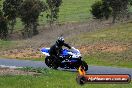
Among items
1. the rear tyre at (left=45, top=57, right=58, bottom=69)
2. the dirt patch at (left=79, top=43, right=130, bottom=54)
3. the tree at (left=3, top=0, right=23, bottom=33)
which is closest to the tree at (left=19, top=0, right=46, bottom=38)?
the tree at (left=3, top=0, right=23, bottom=33)

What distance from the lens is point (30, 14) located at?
78188 mm

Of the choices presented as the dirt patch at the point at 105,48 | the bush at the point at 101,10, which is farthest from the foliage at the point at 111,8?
the dirt patch at the point at 105,48

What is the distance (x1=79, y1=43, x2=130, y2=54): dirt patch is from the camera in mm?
44469

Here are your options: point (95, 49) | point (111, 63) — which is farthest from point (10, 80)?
point (95, 49)

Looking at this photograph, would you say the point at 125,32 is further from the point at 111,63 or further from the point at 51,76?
the point at 51,76

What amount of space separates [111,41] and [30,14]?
30.4m

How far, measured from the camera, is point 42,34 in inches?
3167

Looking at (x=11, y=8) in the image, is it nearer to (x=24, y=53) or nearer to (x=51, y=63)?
(x=24, y=53)

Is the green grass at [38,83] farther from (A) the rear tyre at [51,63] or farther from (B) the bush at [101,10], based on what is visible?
(B) the bush at [101,10]

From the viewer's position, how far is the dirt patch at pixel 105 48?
44469mm

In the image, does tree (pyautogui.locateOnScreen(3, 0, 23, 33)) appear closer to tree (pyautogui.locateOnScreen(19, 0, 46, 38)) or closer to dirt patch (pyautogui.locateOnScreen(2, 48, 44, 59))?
tree (pyautogui.locateOnScreen(19, 0, 46, 38))

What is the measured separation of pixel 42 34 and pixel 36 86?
63251 millimetres

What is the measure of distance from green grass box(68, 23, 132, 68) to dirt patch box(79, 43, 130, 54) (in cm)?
57

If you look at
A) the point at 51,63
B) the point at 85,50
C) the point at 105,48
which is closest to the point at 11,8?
the point at 85,50
